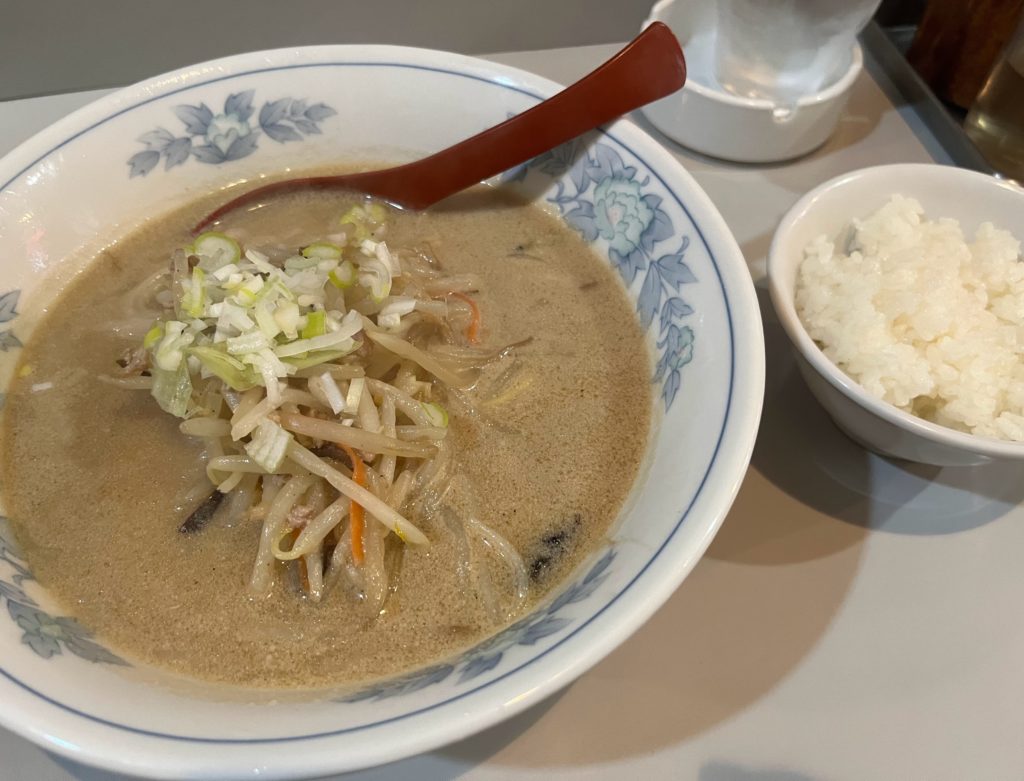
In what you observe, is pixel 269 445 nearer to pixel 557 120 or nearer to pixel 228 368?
pixel 228 368

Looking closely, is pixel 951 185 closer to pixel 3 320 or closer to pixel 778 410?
pixel 778 410

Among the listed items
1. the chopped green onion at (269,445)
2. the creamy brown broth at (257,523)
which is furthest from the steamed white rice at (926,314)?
the chopped green onion at (269,445)

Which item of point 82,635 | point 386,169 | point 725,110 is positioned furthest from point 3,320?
point 725,110

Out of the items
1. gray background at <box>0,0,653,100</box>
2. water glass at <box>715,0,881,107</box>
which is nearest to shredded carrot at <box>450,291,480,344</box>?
water glass at <box>715,0,881,107</box>

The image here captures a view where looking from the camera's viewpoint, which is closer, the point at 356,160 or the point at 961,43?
the point at 356,160

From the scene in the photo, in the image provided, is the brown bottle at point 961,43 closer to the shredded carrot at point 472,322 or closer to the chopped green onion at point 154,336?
the shredded carrot at point 472,322

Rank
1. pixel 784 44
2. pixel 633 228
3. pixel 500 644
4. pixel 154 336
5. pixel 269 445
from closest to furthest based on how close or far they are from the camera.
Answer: pixel 500 644, pixel 269 445, pixel 154 336, pixel 633 228, pixel 784 44

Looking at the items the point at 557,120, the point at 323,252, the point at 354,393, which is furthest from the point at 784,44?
the point at 354,393

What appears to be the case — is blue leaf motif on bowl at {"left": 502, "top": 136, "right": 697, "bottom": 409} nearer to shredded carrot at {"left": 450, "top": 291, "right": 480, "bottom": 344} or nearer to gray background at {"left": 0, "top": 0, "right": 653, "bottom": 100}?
shredded carrot at {"left": 450, "top": 291, "right": 480, "bottom": 344}

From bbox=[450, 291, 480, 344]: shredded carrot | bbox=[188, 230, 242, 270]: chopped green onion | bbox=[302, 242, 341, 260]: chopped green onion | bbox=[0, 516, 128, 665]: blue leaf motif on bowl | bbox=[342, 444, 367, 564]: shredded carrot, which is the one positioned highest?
bbox=[302, 242, 341, 260]: chopped green onion
